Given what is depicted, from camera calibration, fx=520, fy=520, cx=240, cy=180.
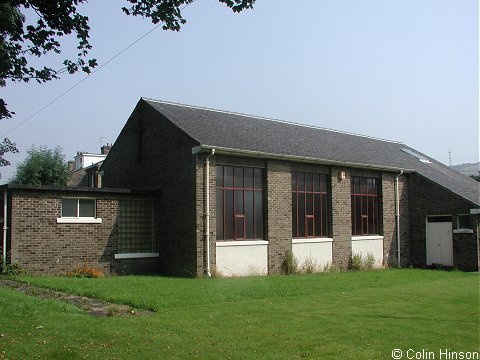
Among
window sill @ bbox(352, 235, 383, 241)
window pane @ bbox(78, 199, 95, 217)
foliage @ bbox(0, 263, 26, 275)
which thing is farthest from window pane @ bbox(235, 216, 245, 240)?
foliage @ bbox(0, 263, 26, 275)

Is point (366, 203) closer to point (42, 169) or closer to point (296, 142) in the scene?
point (296, 142)

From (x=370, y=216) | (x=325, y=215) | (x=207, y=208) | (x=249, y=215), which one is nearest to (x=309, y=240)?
(x=325, y=215)

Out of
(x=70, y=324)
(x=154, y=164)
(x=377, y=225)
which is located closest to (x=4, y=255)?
(x=154, y=164)

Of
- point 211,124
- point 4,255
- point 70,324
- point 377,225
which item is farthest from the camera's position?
point 377,225

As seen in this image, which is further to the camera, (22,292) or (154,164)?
(154,164)

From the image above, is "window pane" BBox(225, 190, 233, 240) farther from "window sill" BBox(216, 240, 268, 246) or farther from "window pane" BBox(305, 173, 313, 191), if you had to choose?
"window pane" BBox(305, 173, 313, 191)

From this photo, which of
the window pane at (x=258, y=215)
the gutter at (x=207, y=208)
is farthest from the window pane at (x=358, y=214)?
the gutter at (x=207, y=208)

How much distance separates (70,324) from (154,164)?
11914 mm

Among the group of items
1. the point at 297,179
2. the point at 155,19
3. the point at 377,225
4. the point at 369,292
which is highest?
the point at 155,19

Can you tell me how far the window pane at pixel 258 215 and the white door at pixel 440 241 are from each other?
9.75 m

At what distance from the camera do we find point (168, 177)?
63.1ft

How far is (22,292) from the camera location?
12.6 metres

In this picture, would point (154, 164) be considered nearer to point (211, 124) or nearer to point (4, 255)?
point (211, 124)

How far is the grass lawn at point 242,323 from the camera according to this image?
24.2ft
